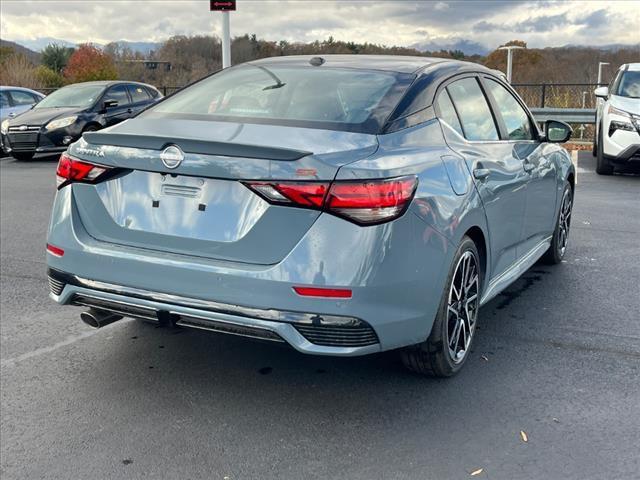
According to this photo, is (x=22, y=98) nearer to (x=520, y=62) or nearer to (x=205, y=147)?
(x=205, y=147)

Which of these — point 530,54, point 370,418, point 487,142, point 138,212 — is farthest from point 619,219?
point 530,54

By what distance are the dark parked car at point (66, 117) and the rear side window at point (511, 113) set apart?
34.6 feet

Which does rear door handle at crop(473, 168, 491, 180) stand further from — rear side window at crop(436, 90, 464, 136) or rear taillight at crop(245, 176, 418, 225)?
rear taillight at crop(245, 176, 418, 225)

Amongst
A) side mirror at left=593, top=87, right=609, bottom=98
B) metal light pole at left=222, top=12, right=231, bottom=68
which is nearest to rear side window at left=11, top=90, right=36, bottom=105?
metal light pole at left=222, top=12, right=231, bottom=68

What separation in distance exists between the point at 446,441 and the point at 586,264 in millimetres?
3516

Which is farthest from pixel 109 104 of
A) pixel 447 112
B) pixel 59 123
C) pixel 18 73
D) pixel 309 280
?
pixel 18 73

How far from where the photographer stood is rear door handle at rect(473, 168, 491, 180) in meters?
3.89

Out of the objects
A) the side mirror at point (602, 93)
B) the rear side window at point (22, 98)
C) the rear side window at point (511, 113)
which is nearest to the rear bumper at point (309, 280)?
the rear side window at point (511, 113)

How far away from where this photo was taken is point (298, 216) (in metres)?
3.09

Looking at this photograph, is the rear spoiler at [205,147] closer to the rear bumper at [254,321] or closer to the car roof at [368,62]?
the rear bumper at [254,321]

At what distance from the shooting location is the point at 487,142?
4.32m

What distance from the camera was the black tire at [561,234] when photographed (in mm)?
6004

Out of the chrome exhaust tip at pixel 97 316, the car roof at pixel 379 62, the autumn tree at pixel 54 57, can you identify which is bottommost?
the chrome exhaust tip at pixel 97 316

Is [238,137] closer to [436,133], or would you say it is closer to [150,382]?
[436,133]
